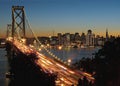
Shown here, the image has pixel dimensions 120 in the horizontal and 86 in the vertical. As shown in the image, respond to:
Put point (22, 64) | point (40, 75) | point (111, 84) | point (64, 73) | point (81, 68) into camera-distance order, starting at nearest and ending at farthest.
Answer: point (111, 84)
point (40, 75)
point (22, 64)
point (64, 73)
point (81, 68)

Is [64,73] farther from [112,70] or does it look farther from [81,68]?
[112,70]

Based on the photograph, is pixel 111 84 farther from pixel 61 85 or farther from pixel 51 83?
pixel 61 85

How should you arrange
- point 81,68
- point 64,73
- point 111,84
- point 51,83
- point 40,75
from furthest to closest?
point 81,68
point 64,73
point 40,75
point 51,83
point 111,84

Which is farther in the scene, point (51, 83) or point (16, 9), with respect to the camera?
point (16, 9)

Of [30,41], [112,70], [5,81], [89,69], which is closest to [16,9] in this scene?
[30,41]

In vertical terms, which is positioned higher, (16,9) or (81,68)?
(16,9)

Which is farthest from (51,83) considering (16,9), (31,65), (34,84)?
(16,9)

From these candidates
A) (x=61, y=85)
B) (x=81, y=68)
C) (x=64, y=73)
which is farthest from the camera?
(x=81, y=68)

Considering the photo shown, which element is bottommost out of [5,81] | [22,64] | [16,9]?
[5,81]

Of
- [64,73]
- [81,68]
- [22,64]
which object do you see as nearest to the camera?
[22,64]
